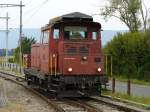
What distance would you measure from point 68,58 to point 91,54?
1.14 meters

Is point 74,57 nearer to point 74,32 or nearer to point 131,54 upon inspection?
point 74,32

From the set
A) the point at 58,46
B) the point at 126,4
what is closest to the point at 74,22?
the point at 58,46

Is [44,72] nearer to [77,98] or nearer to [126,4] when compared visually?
[77,98]

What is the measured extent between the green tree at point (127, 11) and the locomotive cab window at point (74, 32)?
3968 cm

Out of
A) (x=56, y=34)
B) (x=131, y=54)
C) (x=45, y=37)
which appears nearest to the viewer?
(x=56, y=34)

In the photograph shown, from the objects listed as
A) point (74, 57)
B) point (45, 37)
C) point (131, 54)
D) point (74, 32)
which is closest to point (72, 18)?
point (74, 32)

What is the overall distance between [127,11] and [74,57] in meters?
43.0

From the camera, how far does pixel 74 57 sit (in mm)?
23250

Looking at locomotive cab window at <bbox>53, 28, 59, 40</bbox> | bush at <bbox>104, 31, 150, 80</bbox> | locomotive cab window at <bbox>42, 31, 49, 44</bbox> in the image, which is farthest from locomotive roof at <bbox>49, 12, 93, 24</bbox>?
bush at <bbox>104, 31, 150, 80</bbox>

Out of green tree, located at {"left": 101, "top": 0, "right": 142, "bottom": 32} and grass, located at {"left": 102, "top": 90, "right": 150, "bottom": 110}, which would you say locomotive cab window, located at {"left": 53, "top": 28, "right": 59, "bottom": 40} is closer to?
grass, located at {"left": 102, "top": 90, "right": 150, "bottom": 110}

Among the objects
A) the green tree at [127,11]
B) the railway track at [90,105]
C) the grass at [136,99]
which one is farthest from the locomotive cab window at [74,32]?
the green tree at [127,11]

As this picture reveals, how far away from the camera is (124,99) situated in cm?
2264

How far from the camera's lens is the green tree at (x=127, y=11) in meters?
64.2

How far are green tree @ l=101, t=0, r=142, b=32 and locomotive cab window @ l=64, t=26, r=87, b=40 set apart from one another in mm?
39680
